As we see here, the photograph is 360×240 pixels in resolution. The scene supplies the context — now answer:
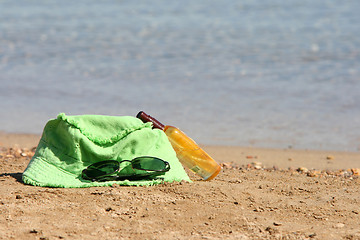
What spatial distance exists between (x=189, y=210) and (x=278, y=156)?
271 cm

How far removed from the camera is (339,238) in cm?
326

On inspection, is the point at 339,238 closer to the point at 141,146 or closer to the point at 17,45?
the point at 141,146

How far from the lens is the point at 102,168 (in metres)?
3.89

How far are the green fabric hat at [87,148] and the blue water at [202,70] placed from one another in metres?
2.78

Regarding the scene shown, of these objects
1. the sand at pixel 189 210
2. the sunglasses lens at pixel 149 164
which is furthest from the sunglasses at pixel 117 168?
the sand at pixel 189 210

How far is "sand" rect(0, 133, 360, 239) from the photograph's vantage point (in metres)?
3.25

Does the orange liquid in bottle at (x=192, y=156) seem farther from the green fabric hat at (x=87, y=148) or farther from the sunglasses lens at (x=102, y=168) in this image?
the sunglasses lens at (x=102, y=168)

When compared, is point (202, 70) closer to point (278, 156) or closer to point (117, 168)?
point (278, 156)

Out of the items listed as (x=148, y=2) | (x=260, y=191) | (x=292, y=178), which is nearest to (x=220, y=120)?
(x=292, y=178)

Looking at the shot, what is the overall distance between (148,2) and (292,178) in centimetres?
1625

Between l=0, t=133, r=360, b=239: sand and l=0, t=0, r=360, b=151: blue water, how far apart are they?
8.29 feet

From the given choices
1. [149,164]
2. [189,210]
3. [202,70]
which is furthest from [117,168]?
[202,70]

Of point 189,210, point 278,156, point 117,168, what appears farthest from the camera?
point 278,156

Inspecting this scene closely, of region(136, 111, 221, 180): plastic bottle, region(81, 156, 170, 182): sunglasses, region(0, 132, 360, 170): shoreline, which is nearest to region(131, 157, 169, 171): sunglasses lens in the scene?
region(81, 156, 170, 182): sunglasses
